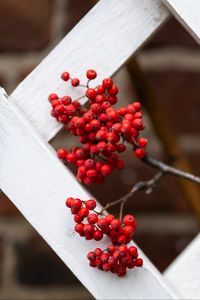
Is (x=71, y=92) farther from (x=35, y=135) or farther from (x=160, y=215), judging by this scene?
(x=160, y=215)

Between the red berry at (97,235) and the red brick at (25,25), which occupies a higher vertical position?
the red brick at (25,25)

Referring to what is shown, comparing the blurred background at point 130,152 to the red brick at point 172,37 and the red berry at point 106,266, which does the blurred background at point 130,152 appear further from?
the red berry at point 106,266

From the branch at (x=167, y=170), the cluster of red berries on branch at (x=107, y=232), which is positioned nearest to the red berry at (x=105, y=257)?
the cluster of red berries on branch at (x=107, y=232)

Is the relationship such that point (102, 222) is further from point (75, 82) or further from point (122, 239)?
point (75, 82)

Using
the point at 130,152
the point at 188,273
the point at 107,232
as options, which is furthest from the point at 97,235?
the point at 130,152

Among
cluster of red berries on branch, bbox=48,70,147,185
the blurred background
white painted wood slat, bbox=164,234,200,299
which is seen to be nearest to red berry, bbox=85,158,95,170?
cluster of red berries on branch, bbox=48,70,147,185

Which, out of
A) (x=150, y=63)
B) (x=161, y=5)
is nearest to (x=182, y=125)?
(x=150, y=63)

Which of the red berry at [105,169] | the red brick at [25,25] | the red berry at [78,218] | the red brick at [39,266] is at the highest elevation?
the red brick at [25,25]
